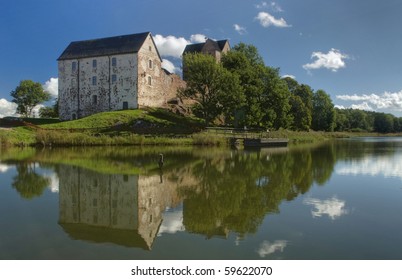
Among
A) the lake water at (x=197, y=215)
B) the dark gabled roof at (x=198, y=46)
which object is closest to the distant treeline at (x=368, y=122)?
the dark gabled roof at (x=198, y=46)

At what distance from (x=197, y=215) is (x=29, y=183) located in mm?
8901

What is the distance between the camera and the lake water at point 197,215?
6945 millimetres

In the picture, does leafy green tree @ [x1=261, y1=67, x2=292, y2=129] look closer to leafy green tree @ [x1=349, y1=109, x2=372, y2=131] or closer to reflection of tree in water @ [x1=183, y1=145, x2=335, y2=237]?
reflection of tree in water @ [x1=183, y1=145, x2=335, y2=237]

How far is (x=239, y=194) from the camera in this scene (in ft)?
40.3

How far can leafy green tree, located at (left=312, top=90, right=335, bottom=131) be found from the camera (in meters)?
83.6

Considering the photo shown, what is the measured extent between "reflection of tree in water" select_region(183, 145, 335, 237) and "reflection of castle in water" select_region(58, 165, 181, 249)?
104 cm

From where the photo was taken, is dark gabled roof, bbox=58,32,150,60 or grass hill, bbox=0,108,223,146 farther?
dark gabled roof, bbox=58,32,150,60

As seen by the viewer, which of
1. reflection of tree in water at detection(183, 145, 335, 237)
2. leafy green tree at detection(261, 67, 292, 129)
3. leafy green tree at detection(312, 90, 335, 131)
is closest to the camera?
reflection of tree in water at detection(183, 145, 335, 237)

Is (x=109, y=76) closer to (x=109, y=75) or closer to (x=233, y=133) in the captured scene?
(x=109, y=75)

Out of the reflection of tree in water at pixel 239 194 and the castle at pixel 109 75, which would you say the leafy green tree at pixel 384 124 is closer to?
the castle at pixel 109 75

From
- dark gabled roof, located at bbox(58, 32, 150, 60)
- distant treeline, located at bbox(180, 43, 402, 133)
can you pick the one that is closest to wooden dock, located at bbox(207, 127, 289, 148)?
distant treeline, located at bbox(180, 43, 402, 133)

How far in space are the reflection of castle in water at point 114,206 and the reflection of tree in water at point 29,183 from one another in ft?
2.63

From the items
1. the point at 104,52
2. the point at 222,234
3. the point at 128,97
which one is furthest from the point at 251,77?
the point at 222,234

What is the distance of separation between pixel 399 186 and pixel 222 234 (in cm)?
1072
